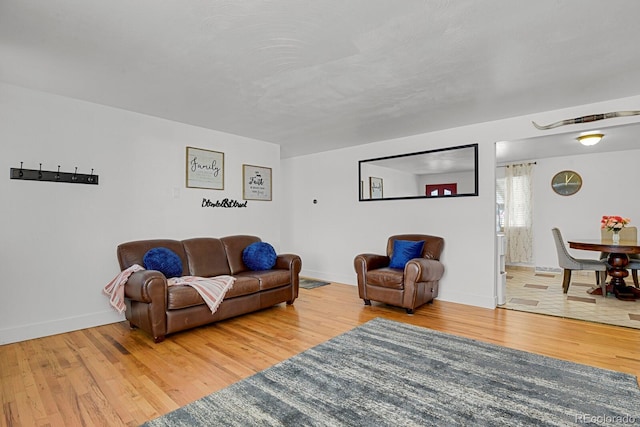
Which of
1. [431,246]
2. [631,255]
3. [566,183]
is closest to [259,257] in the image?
[431,246]

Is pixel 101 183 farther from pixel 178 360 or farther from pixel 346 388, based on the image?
pixel 346 388

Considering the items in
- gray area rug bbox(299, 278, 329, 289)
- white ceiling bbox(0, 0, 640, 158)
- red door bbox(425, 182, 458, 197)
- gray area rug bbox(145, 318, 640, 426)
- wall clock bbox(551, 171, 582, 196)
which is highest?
white ceiling bbox(0, 0, 640, 158)

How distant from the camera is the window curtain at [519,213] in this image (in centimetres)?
669

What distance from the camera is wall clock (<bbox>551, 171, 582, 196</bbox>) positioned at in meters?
6.19

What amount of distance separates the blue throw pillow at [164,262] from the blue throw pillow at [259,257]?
2.89 feet

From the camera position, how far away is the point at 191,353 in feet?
8.63

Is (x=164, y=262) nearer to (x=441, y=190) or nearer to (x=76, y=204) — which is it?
(x=76, y=204)

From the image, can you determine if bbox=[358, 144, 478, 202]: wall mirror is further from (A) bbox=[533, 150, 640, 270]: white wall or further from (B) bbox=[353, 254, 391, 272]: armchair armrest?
(A) bbox=[533, 150, 640, 270]: white wall

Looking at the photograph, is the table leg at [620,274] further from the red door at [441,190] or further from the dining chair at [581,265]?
the red door at [441,190]

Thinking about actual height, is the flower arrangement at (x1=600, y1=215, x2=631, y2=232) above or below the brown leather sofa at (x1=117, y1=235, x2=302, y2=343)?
above

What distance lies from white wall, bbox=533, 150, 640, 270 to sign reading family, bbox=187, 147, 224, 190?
21.0 feet

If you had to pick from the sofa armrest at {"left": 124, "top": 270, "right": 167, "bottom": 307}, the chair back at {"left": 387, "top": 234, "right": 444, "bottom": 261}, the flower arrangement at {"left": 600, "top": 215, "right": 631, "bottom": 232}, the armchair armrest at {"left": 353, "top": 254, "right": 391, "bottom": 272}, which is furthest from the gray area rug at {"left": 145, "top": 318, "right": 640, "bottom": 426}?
the flower arrangement at {"left": 600, "top": 215, "right": 631, "bottom": 232}

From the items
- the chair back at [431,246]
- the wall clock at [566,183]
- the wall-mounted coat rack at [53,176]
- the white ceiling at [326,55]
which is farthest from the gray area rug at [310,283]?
the wall clock at [566,183]

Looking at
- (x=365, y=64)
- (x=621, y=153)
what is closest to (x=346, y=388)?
(x=365, y=64)
